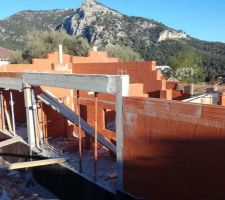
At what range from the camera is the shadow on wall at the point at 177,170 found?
5.93 meters

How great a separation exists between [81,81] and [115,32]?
196 feet

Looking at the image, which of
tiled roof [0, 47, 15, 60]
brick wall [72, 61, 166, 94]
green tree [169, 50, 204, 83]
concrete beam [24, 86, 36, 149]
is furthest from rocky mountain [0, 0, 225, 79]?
concrete beam [24, 86, 36, 149]

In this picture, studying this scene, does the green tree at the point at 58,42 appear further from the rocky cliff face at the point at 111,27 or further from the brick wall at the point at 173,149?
the brick wall at the point at 173,149

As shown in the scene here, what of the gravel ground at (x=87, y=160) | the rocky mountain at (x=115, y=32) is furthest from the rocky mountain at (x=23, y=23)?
the gravel ground at (x=87, y=160)

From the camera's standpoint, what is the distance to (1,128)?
1483cm

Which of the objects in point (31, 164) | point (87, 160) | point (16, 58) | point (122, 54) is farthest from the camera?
point (122, 54)

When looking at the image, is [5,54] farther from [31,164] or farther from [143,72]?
[31,164]

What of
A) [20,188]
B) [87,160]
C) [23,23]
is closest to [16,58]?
[20,188]

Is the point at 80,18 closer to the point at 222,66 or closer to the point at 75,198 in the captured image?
the point at 222,66

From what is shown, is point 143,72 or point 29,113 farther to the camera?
point 143,72

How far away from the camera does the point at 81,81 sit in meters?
8.70

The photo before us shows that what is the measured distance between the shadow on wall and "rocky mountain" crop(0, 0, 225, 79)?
5009 cm

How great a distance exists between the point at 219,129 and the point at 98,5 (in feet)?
253

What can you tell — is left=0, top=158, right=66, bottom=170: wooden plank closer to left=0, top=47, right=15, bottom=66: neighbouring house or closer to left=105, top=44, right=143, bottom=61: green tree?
left=0, top=47, right=15, bottom=66: neighbouring house
